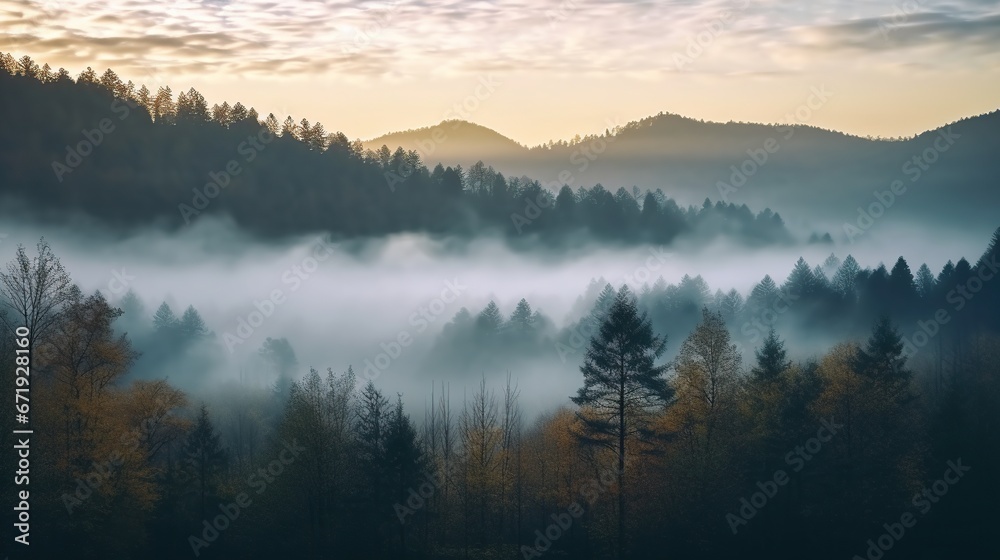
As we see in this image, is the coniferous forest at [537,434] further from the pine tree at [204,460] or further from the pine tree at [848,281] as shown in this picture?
the pine tree at [848,281]

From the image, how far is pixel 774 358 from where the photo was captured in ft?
168

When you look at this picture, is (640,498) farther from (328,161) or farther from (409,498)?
(328,161)

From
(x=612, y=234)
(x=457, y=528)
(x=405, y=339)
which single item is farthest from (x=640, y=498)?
(x=612, y=234)

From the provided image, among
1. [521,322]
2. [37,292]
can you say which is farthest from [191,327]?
[37,292]
